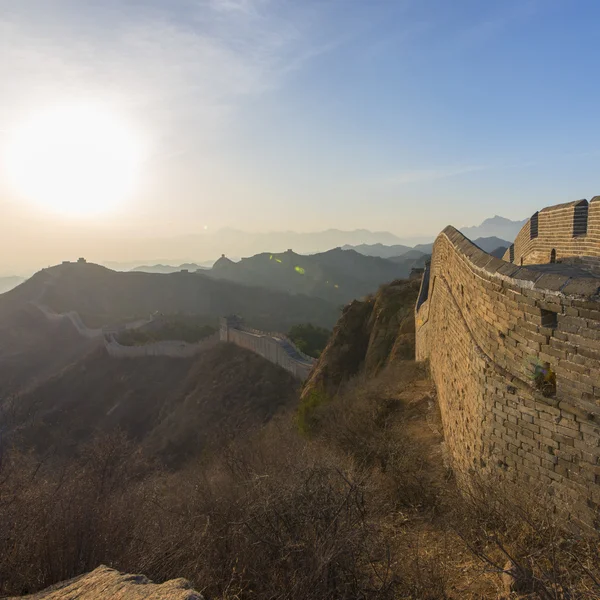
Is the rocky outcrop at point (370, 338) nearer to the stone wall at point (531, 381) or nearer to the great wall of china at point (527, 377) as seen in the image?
the great wall of china at point (527, 377)

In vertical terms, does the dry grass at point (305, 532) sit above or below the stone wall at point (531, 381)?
below

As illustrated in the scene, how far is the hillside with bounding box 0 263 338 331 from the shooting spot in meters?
80.6

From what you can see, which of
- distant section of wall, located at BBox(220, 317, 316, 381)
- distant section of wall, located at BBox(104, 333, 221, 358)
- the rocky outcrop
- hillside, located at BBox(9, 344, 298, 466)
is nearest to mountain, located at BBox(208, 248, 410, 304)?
distant section of wall, located at BBox(104, 333, 221, 358)

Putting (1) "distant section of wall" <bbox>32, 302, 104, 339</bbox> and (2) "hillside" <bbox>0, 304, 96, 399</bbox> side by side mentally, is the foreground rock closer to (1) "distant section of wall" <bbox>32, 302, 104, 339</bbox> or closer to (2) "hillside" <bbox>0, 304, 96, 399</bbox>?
(2) "hillside" <bbox>0, 304, 96, 399</bbox>

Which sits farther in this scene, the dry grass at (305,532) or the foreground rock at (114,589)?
the dry grass at (305,532)

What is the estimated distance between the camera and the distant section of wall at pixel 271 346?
28.4m

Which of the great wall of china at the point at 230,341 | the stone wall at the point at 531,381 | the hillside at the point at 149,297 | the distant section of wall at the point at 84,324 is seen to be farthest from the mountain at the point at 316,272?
the stone wall at the point at 531,381

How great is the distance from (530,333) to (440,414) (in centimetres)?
525

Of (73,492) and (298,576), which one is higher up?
(298,576)

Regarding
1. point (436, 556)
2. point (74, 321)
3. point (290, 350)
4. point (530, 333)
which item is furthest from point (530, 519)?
point (74, 321)

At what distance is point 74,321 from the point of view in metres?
66.4

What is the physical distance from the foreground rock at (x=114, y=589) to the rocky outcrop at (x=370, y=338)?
13.3 metres

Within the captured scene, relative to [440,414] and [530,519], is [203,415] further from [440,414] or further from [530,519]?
[530,519]

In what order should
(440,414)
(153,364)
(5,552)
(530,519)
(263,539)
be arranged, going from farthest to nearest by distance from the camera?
1. (153,364)
2. (440,414)
3. (5,552)
4. (263,539)
5. (530,519)
